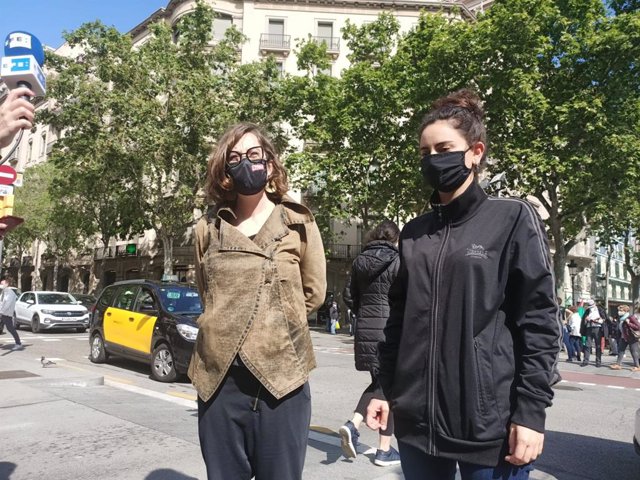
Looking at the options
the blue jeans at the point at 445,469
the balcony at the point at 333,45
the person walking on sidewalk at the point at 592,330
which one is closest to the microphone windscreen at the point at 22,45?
the blue jeans at the point at 445,469

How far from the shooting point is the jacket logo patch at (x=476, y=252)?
77.6 inches

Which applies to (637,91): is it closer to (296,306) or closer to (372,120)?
(372,120)

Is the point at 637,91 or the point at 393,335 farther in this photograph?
the point at 637,91

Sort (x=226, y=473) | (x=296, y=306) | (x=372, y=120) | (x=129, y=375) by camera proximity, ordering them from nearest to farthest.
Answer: (x=226, y=473) < (x=296, y=306) < (x=129, y=375) < (x=372, y=120)

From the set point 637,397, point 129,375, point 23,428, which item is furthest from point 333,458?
point 637,397

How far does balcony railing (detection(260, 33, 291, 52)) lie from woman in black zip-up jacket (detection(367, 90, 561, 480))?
118ft

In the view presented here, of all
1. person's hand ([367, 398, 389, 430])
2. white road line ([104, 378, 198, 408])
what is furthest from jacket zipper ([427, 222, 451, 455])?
white road line ([104, 378, 198, 408])

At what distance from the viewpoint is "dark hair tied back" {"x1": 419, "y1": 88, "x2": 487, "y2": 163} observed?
7.18 ft

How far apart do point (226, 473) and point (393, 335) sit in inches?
35.3

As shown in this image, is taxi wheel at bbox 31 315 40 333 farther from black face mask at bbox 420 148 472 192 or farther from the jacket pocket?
the jacket pocket

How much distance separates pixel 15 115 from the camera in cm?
244

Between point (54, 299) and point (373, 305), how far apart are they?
19808 millimetres

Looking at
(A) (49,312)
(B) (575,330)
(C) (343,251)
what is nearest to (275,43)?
(C) (343,251)

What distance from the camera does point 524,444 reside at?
1800 mm
